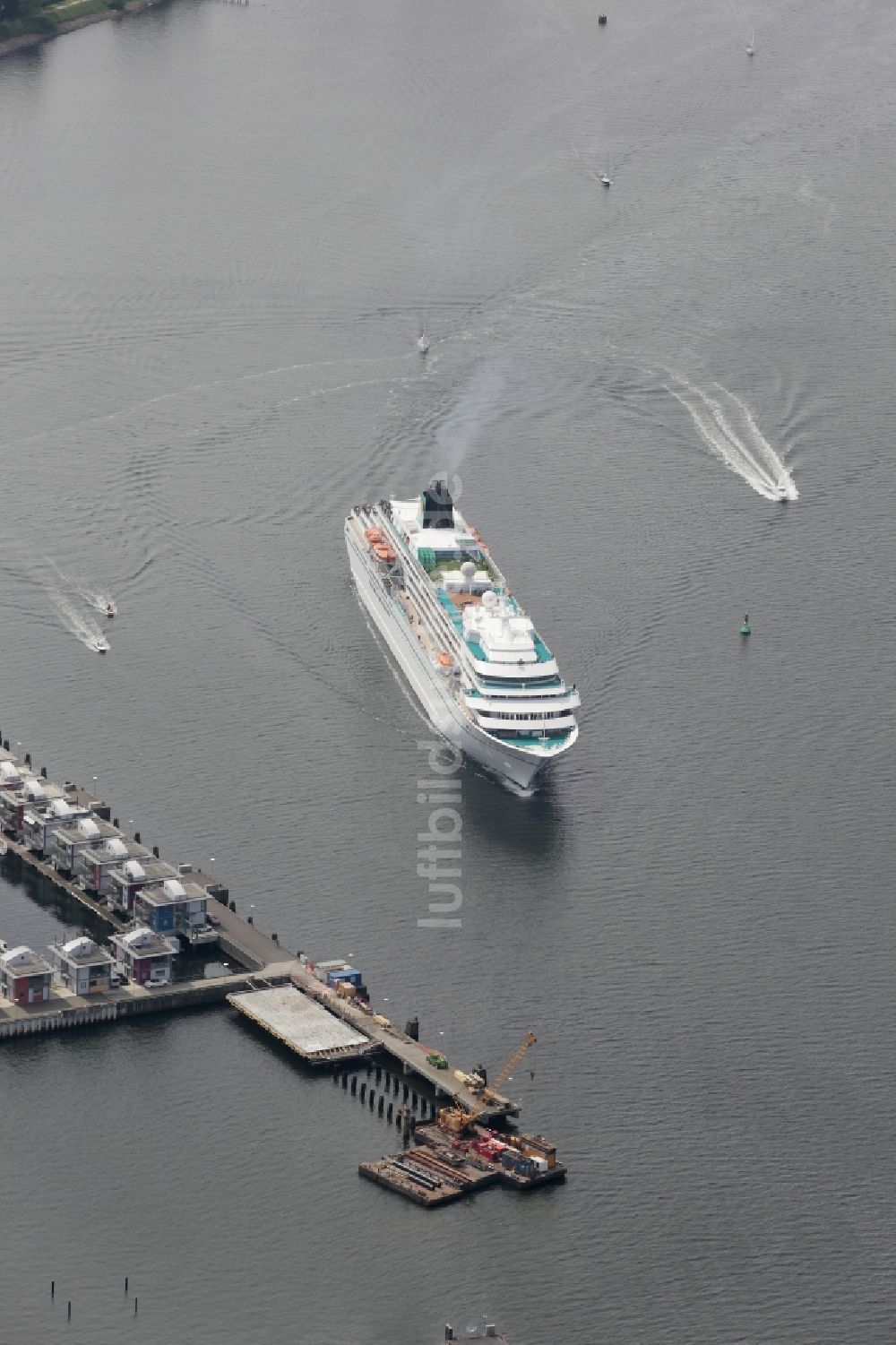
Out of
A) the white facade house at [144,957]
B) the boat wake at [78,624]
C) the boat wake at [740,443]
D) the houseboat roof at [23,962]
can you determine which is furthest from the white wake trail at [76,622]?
the boat wake at [740,443]

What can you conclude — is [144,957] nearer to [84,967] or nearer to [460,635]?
[84,967]

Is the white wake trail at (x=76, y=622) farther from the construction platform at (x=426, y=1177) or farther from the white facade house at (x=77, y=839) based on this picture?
the construction platform at (x=426, y=1177)

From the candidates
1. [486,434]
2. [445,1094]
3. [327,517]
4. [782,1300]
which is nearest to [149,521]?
[327,517]

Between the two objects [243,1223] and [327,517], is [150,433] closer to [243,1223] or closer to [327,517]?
[327,517]

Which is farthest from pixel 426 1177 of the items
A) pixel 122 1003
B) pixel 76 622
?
pixel 76 622

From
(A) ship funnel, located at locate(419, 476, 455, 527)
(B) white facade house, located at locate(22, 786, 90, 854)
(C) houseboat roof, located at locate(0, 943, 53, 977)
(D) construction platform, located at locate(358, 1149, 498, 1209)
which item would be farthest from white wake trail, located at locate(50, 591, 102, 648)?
(D) construction platform, located at locate(358, 1149, 498, 1209)

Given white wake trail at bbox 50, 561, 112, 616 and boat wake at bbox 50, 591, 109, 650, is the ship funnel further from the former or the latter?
boat wake at bbox 50, 591, 109, 650
